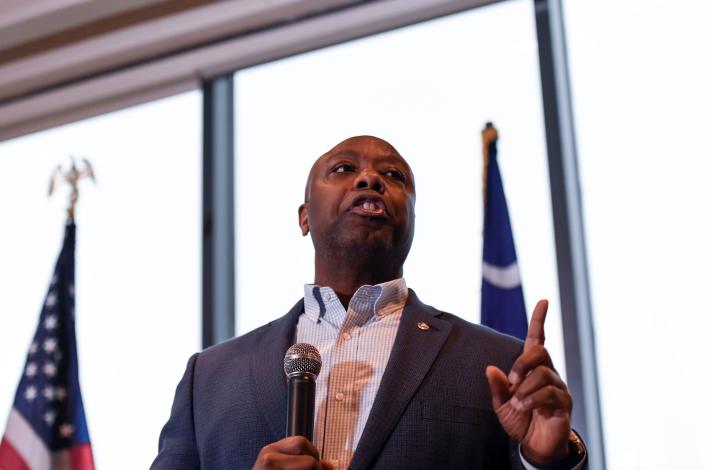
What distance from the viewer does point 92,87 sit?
458 centimetres

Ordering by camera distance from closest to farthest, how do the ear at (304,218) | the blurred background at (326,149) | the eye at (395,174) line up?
the eye at (395,174) → the ear at (304,218) → the blurred background at (326,149)

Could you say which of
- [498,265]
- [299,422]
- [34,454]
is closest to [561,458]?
[299,422]

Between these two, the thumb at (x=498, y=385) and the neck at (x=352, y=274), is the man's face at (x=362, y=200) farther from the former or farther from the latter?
the thumb at (x=498, y=385)

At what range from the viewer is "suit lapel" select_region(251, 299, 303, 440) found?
6.09 feet

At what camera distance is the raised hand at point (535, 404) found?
1559mm

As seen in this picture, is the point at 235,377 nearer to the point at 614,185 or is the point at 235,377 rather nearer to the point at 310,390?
the point at 310,390

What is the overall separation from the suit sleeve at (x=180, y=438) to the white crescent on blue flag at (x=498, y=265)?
143cm

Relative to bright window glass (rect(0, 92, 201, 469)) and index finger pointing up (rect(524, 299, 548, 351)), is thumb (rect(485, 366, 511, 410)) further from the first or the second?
bright window glass (rect(0, 92, 201, 469))

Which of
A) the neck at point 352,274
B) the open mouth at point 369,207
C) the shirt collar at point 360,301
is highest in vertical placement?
the open mouth at point 369,207

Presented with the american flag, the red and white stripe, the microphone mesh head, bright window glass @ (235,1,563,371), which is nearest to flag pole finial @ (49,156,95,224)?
the american flag

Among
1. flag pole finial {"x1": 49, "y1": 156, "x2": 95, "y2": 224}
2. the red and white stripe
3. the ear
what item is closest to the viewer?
the ear

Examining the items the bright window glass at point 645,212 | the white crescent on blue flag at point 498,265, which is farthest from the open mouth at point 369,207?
the bright window glass at point 645,212

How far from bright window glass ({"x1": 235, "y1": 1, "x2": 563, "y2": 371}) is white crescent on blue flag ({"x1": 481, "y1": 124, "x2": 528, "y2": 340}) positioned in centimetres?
20

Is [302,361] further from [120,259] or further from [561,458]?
[120,259]
